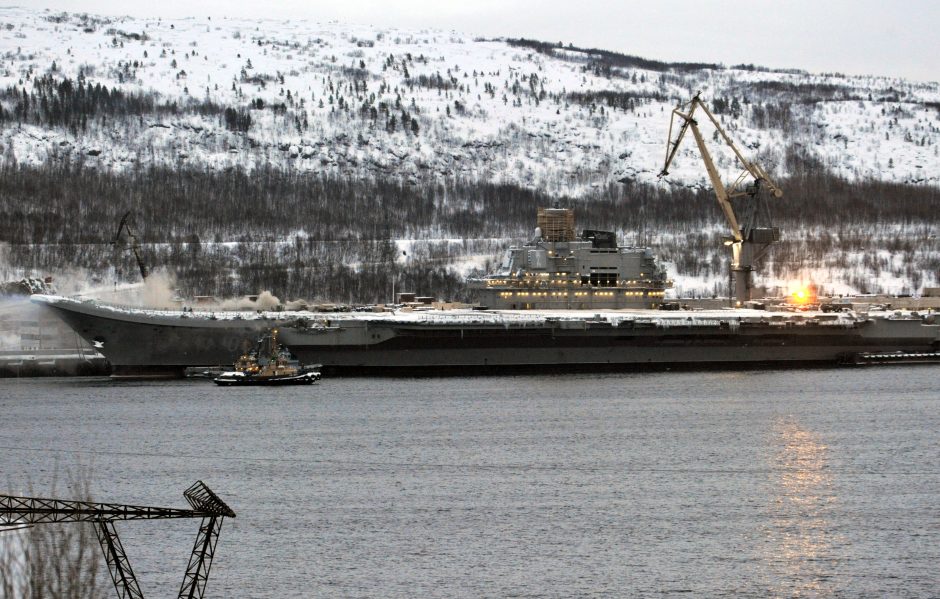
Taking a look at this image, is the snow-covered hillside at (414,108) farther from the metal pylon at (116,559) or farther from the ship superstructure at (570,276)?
the metal pylon at (116,559)

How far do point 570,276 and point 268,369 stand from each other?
15.4m

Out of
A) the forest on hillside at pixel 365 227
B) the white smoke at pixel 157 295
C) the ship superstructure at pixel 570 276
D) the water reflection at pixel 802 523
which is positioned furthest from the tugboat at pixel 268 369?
the forest on hillside at pixel 365 227

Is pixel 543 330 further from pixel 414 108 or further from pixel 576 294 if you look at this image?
pixel 414 108

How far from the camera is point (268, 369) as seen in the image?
49750mm

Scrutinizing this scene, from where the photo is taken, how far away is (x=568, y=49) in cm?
18900

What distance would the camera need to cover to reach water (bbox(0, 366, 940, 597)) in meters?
23.3

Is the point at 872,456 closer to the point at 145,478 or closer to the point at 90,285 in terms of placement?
the point at 145,478

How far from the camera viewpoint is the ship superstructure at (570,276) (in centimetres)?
5856

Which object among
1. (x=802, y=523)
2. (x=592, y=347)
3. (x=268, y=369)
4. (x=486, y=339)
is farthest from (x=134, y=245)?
(x=802, y=523)

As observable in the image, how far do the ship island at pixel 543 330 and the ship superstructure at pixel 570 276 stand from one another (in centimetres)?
4

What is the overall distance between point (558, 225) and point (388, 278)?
Answer: 1248 inches

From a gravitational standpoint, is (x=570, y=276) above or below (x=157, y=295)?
above

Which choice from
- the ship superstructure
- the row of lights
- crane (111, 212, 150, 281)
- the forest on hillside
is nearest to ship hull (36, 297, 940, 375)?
the row of lights

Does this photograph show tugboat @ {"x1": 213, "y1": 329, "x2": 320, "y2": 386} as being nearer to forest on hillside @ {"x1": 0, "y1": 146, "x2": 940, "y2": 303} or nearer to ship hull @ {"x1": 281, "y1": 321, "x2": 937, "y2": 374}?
ship hull @ {"x1": 281, "y1": 321, "x2": 937, "y2": 374}
